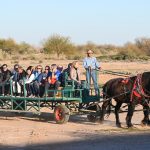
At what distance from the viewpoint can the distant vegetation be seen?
81.1 m

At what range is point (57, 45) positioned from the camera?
86.9 m

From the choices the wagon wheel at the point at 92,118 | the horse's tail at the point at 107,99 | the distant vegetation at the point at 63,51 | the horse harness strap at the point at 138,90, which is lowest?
the wagon wheel at the point at 92,118

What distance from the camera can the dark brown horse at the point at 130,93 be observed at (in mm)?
17531

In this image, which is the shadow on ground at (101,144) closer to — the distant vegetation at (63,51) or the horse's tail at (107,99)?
the horse's tail at (107,99)

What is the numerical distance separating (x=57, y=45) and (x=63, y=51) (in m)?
1.96

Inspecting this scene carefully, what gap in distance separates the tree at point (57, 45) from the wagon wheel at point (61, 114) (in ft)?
221

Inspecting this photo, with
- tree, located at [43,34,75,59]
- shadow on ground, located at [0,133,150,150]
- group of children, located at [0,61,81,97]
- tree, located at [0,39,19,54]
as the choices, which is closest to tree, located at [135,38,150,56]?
tree, located at [43,34,75,59]

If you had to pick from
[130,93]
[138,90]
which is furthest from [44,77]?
[138,90]

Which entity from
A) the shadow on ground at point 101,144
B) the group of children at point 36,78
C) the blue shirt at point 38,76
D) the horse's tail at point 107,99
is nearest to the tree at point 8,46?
the group of children at point 36,78

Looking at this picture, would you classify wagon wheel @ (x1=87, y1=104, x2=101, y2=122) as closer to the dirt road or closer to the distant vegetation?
the dirt road

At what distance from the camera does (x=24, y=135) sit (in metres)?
16.1

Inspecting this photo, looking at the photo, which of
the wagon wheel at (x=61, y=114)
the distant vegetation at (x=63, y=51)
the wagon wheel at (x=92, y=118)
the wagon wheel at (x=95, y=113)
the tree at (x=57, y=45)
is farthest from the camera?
the tree at (x=57, y=45)

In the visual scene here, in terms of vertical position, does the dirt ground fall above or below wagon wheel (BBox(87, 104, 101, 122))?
below

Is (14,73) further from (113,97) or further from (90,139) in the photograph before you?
(90,139)
